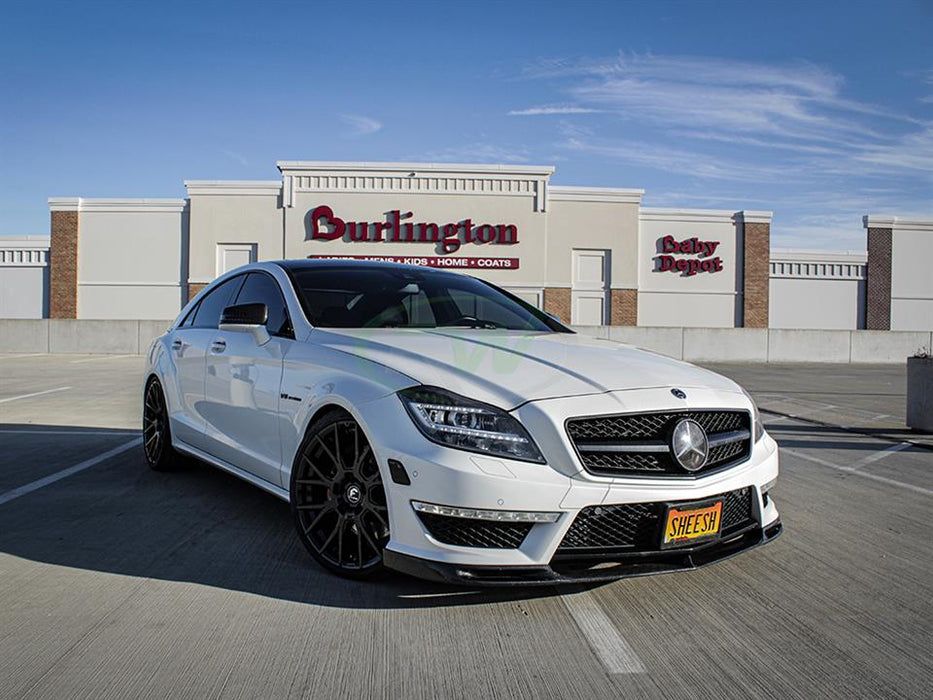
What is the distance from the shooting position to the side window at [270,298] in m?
4.39

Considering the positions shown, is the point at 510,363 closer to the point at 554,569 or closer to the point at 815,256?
the point at 554,569

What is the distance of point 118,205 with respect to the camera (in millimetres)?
33125

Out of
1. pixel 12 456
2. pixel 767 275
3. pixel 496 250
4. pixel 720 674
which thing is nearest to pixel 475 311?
pixel 720 674

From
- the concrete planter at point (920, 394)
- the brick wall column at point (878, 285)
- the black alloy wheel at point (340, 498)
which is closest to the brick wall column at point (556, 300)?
the brick wall column at point (878, 285)

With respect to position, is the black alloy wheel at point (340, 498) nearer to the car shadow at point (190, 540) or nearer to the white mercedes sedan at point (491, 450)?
the white mercedes sedan at point (491, 450)

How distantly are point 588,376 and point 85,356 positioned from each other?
24.9 metres

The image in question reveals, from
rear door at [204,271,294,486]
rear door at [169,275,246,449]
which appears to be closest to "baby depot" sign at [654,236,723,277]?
rear door at [169,275,246,449]

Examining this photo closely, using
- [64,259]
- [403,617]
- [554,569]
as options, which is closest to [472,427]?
[554,569]

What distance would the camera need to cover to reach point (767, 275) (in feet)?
111

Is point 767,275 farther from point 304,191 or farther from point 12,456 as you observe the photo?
point 12,456

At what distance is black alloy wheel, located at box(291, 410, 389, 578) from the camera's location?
132 inches

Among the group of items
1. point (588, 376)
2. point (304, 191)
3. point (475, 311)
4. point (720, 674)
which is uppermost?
point (304, 191)

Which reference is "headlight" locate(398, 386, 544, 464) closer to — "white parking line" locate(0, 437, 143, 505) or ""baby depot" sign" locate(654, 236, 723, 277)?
"white parking line" locate(0, 437, 143, 505)

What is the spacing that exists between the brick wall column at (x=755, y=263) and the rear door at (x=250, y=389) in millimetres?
31427
